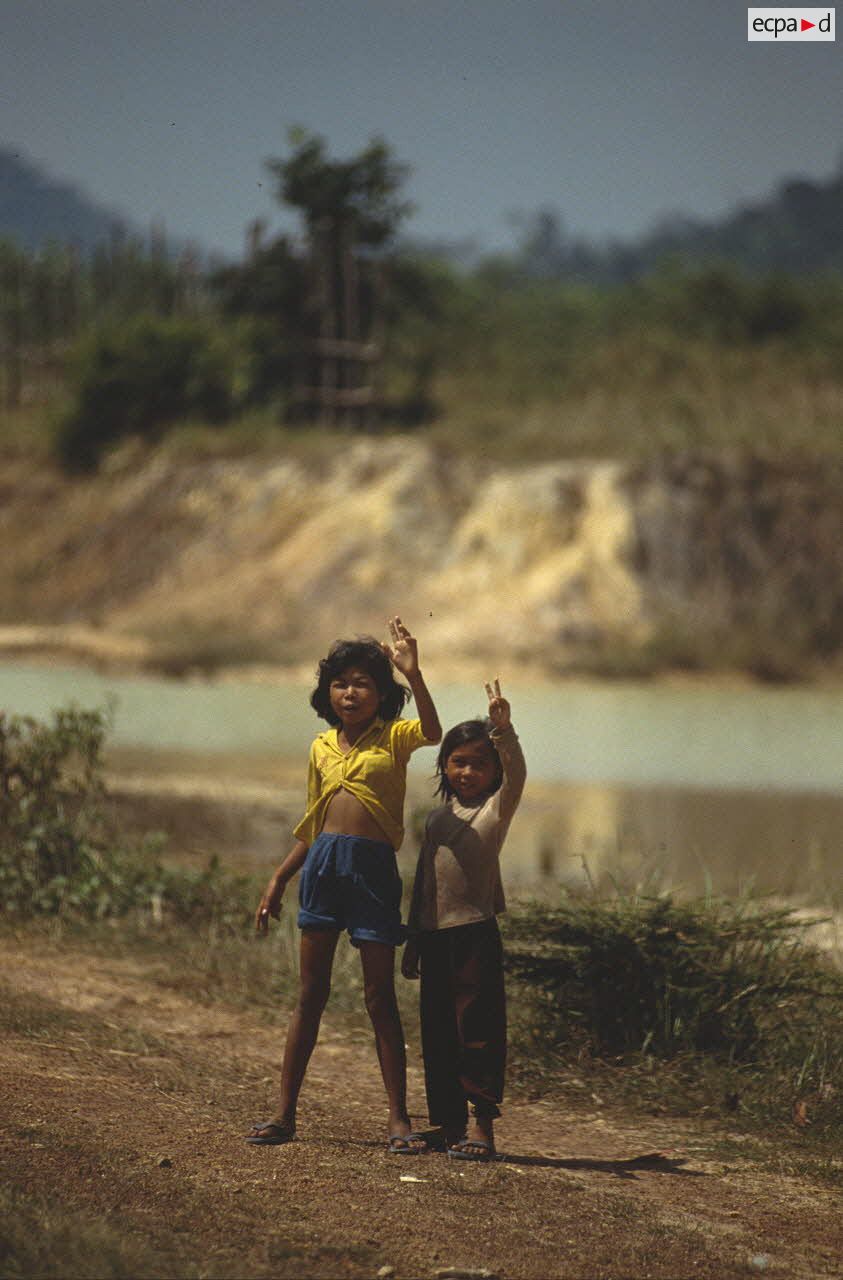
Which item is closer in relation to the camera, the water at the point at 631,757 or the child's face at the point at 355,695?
the child's face at the point at 355,695

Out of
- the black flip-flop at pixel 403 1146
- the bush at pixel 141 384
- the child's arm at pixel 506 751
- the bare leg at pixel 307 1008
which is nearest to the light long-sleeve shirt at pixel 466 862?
the child's arm at pixel 506 751

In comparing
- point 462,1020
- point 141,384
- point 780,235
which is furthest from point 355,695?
point 780,235

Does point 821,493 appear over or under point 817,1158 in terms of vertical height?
over

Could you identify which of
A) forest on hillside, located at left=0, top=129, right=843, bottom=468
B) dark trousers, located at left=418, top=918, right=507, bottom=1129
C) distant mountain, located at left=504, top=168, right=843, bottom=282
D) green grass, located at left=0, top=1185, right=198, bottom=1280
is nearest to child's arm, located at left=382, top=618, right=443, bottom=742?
dark trousers, located at left=418, top=918, right=507, bottom=1129

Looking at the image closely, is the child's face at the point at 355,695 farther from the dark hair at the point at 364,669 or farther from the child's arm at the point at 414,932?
the child's arm at the point at 414,932

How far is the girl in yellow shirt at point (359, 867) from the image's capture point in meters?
4.98

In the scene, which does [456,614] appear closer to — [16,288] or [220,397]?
[220,397]

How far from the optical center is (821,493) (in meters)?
26.4

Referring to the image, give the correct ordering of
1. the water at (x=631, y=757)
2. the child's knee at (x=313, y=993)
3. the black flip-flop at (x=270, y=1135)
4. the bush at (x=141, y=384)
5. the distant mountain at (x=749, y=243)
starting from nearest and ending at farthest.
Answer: the black flip-flop at (x=270, y=1135)
the child's knee at (x=313, y=993)
the water at (x=631, y=757)
the bush at (x=141, y=384)
the distant mountain at (x=749, y=243)

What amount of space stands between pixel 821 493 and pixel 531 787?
505 inches

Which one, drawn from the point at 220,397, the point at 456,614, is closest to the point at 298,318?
the point at 220,397

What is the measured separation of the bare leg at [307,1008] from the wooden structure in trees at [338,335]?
26.3m

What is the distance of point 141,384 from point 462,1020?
2797 cm

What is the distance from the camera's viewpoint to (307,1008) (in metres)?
5.03
